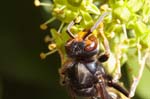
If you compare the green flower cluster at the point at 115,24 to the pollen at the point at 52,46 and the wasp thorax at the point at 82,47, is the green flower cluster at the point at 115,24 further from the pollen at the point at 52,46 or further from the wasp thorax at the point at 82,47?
the wasp thorax at the point at 82,47

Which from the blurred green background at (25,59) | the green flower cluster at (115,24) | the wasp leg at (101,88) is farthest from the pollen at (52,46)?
the wasp leg at (101,88)

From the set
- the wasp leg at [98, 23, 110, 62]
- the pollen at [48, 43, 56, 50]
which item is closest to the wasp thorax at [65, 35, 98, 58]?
the wasp leg at [98, 23, 110, 62]

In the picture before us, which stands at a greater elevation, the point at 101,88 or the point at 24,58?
the point at 24,58

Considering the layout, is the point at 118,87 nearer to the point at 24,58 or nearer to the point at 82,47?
the point at 82,47

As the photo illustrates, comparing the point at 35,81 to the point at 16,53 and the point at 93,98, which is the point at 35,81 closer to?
the point at 16,53

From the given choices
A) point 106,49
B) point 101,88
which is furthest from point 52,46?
point 101,88

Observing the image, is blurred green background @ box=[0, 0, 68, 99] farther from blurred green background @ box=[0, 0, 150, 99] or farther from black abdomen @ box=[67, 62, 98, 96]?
black abdomen @ box=[67, 62, 98, 96]

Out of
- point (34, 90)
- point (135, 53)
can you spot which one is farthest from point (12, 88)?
point (135, 53)
